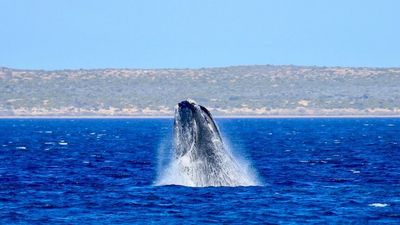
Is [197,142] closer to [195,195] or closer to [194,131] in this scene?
[194,131]

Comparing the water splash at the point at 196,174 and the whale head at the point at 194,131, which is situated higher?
the whale head at the point at 194,131

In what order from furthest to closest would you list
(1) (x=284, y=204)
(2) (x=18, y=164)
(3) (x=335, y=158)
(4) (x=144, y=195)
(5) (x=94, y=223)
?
(3) (x=335, y=158) → (2) (x=18, y=164) → (4) (x=144, y=195) → (1) (x=284, y=204) → (5) (x=94, y=223)

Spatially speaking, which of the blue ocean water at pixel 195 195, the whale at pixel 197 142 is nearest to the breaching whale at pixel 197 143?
the whale at pixel 197 142

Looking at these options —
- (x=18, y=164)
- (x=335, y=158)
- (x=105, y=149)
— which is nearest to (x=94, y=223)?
(x=18, y=164)

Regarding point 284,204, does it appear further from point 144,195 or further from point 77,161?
point 77,161

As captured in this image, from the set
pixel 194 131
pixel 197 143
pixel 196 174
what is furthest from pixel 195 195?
pixel 194 131

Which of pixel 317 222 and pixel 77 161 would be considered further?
pixel 77 161

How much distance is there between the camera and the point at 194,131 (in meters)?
31.2

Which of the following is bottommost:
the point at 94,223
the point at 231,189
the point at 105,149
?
the point at 94,223

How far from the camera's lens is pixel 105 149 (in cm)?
7162

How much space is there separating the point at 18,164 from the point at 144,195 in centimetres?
1926

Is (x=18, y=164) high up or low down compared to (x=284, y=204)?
up

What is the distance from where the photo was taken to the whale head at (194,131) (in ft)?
102

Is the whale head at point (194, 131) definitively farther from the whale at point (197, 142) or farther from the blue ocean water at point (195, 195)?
the blue ocean water at point (195, 195)
